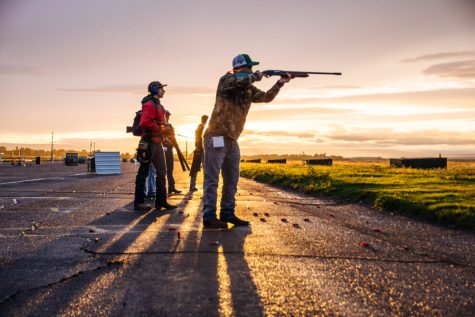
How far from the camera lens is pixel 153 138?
8625 millimetres

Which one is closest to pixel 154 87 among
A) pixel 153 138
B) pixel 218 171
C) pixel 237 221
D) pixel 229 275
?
pixel 153 138

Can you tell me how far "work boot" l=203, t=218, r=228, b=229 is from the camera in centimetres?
645

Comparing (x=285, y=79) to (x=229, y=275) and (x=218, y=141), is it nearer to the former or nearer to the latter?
(x=218, y=141)

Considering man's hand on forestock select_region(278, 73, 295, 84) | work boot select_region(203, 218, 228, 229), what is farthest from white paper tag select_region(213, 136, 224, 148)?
man's hand on forestock select_region(278, 73, 295, 84)

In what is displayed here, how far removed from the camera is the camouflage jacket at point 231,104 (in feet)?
22.0

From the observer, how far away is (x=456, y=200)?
31.2ft

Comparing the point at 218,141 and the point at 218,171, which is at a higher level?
the point at 218,141

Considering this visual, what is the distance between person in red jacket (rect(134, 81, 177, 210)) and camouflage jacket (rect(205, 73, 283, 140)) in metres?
1.98

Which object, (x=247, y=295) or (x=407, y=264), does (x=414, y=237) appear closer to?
(x=407, y=264)

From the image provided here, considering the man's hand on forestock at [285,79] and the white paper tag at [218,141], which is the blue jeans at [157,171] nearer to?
the white paper tag at [218,141]

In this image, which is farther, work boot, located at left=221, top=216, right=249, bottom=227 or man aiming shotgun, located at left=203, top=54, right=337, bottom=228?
work boot, located at left=221, top=216, right=249, bottom=227

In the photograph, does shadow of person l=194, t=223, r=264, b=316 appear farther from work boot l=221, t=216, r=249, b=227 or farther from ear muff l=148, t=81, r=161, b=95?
ear muff l=148, t=81, r=161, b=95

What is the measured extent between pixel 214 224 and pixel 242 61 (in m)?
2.46

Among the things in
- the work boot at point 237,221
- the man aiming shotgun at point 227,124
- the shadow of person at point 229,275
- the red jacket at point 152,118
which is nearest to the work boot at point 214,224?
the man aiming shotgun at point 227,124
